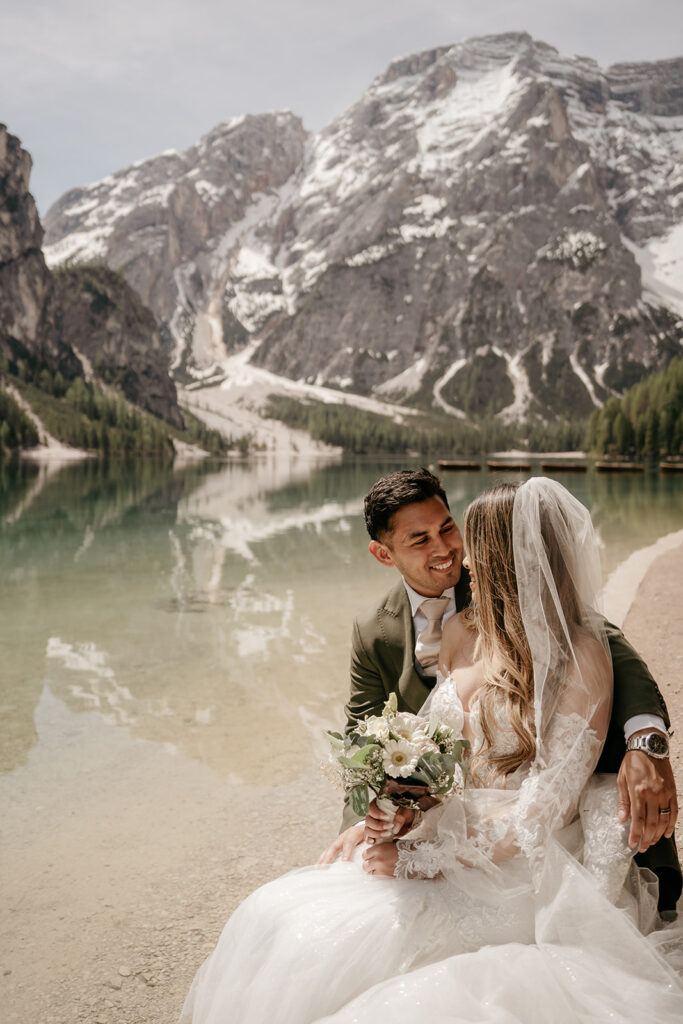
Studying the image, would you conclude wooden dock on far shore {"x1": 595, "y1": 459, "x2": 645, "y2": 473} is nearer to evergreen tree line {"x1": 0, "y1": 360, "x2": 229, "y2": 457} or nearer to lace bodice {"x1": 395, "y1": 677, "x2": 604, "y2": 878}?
lace bodice {"x1": 395, "y1": 677, "x2": 604, "y2": 878}

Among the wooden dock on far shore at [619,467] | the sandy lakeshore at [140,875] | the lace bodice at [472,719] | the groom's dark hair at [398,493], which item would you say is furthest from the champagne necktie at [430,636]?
the wooden dock on far shore at [619,467]

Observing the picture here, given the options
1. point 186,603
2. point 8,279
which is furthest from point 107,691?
point 8,279

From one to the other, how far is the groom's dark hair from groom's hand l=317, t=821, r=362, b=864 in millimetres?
1628

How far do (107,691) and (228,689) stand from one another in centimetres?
193

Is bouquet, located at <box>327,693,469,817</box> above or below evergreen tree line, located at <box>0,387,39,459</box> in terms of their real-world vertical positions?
below

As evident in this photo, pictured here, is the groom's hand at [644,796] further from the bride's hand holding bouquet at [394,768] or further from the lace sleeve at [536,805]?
the bride's hand holding bouquet at [394,768]

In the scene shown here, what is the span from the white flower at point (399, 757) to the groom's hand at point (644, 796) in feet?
3.05

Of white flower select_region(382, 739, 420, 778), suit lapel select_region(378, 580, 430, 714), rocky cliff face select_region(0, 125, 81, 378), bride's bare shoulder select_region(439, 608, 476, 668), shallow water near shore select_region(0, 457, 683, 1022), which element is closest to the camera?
white flower select_region(382, 739, 420, 778)

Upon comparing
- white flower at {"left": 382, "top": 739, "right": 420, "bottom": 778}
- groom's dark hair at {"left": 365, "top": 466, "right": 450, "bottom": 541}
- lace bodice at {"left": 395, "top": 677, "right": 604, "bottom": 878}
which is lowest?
lace bodice at {"left": 395, "top": 677, "right": 604, "bottom": 878}

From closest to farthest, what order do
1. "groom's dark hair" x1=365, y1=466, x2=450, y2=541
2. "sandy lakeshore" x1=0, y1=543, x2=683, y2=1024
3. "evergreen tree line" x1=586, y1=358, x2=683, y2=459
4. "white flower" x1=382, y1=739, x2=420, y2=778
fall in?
"white flower" x1=382, y1=739, x2=420, y2=778, "groom's dark hair" x1=365, y1=466, x2=450, y2=541, "sandy lakeshore" x1=0, y1=543, x2=683, y2=1024, "evergreen tree line" x1=586, y1=358, x2=683, y2=459

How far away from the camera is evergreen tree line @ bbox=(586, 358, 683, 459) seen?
342 feet

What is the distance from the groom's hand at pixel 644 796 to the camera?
3199 mm

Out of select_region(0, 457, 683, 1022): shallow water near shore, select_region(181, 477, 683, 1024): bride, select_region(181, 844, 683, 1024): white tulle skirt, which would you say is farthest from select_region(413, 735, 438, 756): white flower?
select_region(0, 457, 683, 1022): shallow water near shore

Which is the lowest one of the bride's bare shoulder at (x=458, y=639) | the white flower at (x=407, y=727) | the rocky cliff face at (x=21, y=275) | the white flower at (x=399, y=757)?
the white flower at (x=399, y=757)
